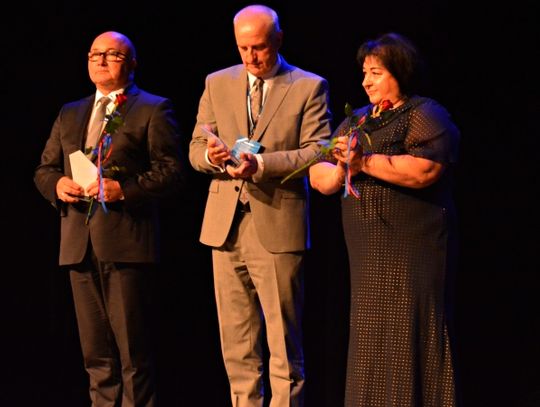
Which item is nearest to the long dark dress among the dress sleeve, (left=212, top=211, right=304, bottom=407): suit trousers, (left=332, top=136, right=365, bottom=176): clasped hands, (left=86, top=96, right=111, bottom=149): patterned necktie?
the dress sleeve

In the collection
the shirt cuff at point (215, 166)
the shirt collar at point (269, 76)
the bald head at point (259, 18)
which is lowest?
the shirt cuff at point (215, 166)

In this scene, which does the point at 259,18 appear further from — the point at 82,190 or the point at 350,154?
the point at 82,190

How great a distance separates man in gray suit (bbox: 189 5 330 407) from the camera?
3650 mm

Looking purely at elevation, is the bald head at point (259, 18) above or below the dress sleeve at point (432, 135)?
above

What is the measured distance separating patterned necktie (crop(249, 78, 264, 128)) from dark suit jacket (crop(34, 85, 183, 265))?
42 cm

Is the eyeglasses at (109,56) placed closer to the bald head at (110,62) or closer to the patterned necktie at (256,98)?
the bald head at (110,62)

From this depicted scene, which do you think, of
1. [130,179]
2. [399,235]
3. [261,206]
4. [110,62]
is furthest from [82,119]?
[399,235]

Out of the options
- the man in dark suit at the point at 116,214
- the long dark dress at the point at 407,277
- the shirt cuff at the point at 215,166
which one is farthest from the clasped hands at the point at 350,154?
the man in dark suit at the point at 116,214

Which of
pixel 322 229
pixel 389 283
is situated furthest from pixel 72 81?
pixel 389 283

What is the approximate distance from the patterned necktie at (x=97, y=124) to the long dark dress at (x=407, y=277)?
4.23ft

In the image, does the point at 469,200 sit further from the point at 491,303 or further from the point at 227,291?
the point at 227,291

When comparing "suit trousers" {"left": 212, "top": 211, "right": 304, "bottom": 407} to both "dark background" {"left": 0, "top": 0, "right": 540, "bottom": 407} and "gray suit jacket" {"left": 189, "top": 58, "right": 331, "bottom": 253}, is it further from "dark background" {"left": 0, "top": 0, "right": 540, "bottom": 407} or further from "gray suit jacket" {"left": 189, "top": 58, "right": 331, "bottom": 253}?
"dark background" {"left": 0, "top": 0, "right": 540, "bottom": 407}

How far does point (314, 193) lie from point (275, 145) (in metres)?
1.24

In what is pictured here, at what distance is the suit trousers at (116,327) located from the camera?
387 cm
